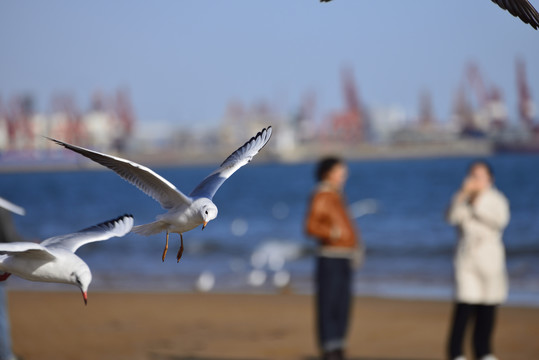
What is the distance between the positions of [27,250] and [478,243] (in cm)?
673

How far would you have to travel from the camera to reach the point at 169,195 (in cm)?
129

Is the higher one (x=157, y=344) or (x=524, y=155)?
(x=524, y=155)

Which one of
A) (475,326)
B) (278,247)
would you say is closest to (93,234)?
(475,326)

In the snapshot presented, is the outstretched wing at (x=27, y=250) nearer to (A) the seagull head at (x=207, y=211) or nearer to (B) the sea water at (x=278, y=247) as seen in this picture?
(A) the seagull head at (x=207, y=211)

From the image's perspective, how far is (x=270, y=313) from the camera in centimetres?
1455

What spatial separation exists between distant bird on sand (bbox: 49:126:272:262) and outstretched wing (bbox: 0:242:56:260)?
14cm

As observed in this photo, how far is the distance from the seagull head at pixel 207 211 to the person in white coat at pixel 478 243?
20.8 ft

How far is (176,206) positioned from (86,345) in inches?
448

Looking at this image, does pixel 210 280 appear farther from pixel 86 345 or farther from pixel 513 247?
pixel 513 247

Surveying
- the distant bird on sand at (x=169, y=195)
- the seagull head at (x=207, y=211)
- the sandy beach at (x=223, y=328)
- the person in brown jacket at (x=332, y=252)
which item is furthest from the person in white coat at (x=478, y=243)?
the seagull head at (x=207, y=211)

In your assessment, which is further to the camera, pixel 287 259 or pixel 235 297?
pixel 287 259

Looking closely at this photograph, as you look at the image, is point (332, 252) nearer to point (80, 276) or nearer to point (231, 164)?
point (231, 164)

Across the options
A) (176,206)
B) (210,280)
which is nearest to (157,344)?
(210,280)

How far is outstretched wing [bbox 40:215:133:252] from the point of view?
1225 mm
